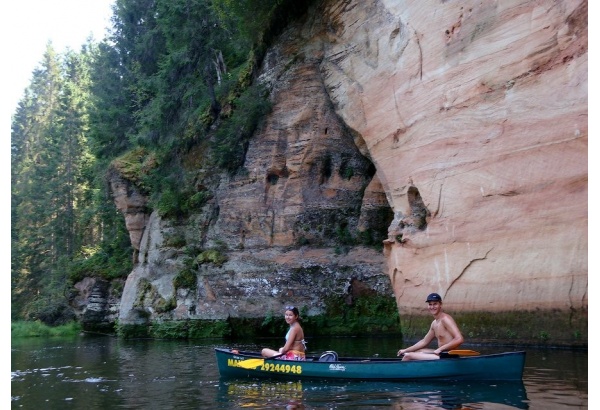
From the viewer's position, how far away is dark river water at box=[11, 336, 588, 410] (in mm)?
9953

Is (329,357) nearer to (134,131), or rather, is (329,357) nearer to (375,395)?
(375,395)

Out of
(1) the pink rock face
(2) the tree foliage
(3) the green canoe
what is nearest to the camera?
(3) the green canoe

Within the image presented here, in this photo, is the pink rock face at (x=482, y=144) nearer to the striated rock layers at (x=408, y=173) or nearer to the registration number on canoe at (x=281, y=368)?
the striated rock layers at (x=408, y=173)

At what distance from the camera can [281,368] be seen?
12.9m

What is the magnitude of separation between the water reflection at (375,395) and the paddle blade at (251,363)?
0.61m

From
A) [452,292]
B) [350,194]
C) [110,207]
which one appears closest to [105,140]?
[110,207]

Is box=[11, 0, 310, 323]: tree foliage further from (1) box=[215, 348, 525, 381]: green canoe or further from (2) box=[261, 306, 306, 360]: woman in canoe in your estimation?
(1) box=[215, 348, 525, 381]: green canoe

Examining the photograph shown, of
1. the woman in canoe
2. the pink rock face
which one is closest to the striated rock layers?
the pink rock face

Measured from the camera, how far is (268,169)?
2600 cm

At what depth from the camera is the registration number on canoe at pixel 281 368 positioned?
41.7ft

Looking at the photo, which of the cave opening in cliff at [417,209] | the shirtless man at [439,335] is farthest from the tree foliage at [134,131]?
the shirtless man at [439,335]

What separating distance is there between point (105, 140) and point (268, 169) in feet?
47.4

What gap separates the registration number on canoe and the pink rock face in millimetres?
5992

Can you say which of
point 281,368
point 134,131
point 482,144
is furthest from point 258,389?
point 134,131
